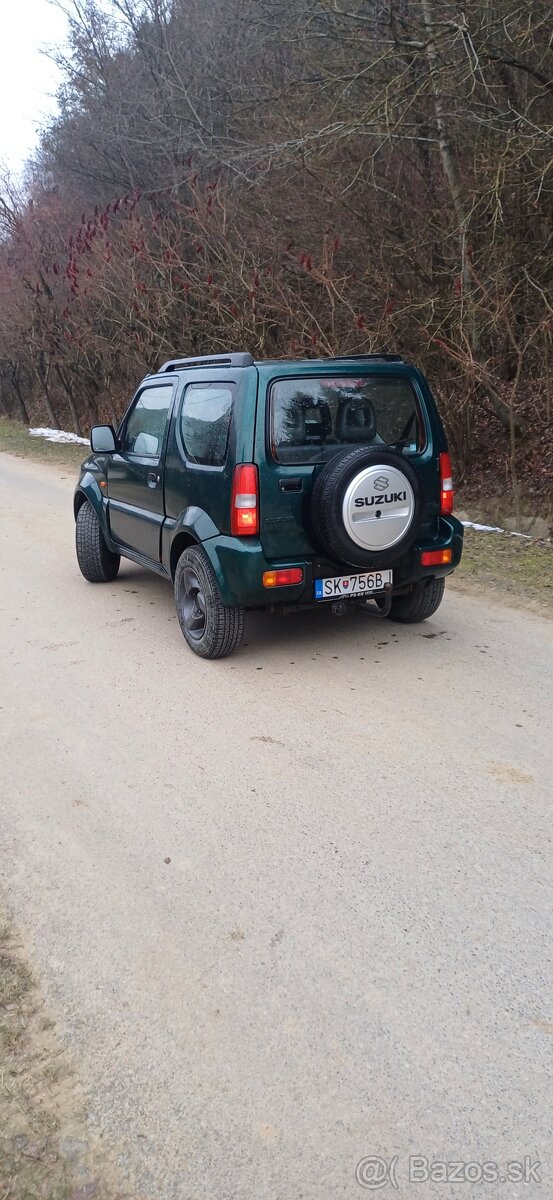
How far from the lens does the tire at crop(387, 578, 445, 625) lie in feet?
18.2

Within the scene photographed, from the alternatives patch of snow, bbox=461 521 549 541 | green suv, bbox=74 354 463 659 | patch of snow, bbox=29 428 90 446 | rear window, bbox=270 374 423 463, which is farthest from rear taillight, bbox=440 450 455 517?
patch of snow, bbox=29 428 90 446

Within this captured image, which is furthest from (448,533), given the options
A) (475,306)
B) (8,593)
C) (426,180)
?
(426,180)

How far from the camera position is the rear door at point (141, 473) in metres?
5.87

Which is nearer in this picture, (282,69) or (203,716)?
(203,716)

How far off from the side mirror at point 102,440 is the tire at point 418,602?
99.2 inches

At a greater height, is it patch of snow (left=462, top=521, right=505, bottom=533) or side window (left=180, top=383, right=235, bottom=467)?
side window (left=180, top=383, right=235, bottom=467)

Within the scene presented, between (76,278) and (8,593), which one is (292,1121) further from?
(76,278)

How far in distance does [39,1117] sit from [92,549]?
547 cm

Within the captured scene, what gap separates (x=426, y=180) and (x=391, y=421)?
278 inches

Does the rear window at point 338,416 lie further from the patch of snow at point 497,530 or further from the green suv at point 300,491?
the patch of snow at point 497,530

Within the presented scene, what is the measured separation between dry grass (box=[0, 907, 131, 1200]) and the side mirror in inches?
182

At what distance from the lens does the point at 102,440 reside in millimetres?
6480

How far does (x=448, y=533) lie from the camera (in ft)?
17.4

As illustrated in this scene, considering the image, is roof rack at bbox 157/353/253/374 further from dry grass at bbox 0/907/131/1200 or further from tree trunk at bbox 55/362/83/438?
tree trunk at bbox 55/362/83/438
